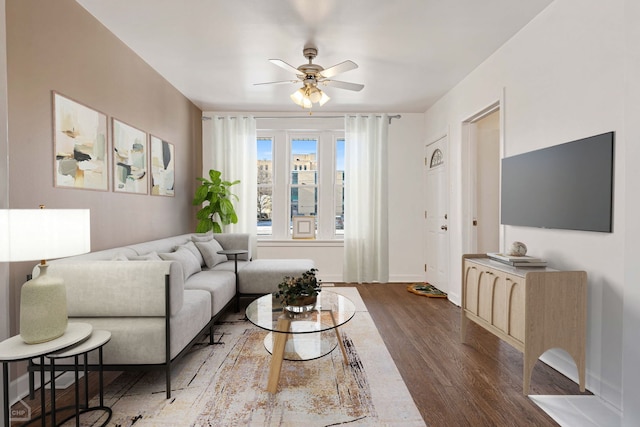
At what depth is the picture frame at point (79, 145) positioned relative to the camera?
2.47 m

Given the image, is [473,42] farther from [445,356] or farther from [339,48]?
[445,356]

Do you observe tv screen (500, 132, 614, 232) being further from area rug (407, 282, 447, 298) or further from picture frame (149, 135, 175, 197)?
picture frame (149, 135, 175, 197)

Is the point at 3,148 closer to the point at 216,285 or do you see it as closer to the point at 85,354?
the point at 85,354

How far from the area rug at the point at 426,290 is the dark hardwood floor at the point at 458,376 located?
794 mm

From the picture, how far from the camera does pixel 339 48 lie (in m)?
3.33

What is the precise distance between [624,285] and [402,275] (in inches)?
146

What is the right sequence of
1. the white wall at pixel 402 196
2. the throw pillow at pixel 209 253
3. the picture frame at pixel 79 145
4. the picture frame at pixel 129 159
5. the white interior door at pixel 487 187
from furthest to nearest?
the white wall at pixel 402 196 < the white interior door at pixel 487 187 < the throw pillow at pixel 209 253 < the picture frame at pixel 129 159 < the picture frame at pixel 79 145

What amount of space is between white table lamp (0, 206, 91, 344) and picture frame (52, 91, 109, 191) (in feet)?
3.36

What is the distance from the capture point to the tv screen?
6.96 ft

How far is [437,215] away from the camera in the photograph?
16.4 ft

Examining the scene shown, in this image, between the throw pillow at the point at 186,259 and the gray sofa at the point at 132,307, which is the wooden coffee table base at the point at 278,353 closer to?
the gray sofa at the point at 132,307

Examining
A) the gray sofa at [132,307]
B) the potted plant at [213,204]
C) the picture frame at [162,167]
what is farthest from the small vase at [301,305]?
the potted plant at [213,204]

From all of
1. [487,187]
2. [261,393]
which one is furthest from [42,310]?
[487,187]

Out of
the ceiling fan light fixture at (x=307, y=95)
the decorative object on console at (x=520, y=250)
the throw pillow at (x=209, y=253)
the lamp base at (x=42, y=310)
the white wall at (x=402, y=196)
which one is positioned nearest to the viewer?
the lamp base at (x=42, y=310)
